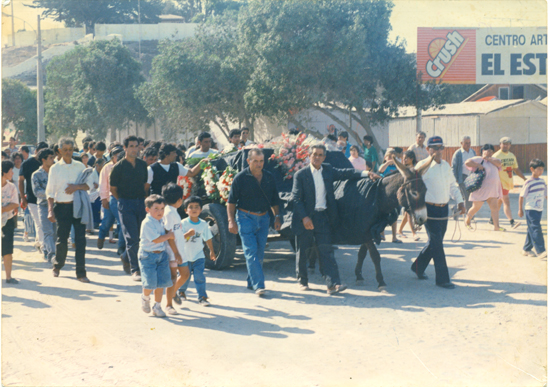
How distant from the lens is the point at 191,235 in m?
6.91

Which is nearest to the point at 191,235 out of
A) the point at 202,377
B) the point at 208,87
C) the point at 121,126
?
the point at 202,377

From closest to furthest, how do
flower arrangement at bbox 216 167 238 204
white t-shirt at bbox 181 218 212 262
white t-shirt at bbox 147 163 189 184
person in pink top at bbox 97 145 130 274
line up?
1. white t-shirt at bbox 181 218 212 262
2. white t-shirt at bbox 147 163 189 184
3. flower arrangement at bbox 216 167 238 204
4. person in pink top at bbox 97 145 130 274

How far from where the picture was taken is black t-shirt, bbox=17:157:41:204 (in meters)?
9.62

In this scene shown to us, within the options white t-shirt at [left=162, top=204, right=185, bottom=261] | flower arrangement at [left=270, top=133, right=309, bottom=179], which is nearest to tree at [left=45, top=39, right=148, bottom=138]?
flower arrangement at [left=270, top=133, right=309, bottom=179]

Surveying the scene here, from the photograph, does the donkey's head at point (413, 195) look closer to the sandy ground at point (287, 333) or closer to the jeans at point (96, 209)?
the sandy ground at point (287, 333)

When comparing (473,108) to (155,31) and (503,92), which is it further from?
(155,31)

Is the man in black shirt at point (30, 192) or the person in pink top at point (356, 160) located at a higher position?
the person in pink top at point (356, 160)

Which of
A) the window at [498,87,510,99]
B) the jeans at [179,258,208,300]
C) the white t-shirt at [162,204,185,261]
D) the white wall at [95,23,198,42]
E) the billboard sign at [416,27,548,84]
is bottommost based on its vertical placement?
the jeans at [179,258,208,300]

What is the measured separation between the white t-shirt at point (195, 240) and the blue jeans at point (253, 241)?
0.58 meters

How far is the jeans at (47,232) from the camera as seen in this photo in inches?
363

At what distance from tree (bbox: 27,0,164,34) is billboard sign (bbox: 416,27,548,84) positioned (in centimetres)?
2319

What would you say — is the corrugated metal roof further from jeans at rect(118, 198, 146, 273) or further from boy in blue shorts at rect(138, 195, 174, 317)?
boy in blue shorts at rect(138, 195, 174, 317)

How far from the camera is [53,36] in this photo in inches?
2105

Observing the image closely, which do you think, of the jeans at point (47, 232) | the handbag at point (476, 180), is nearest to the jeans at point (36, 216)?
the jeans at point (47, 232)
